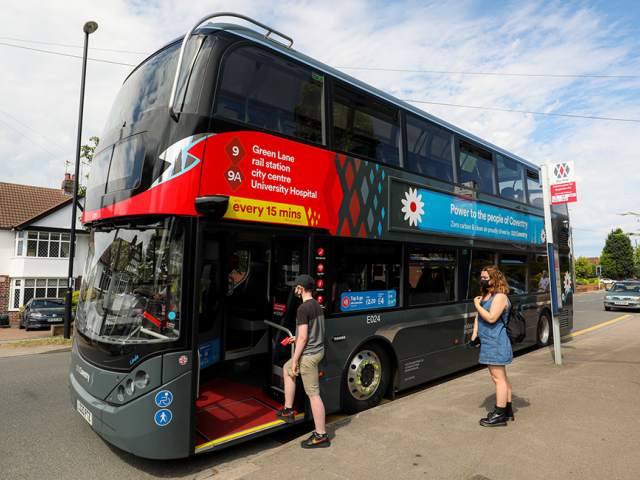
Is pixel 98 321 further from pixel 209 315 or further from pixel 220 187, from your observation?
pixel 209 315

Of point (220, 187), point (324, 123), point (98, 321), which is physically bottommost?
point (98, 321)

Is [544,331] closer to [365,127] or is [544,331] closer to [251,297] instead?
[251,297]

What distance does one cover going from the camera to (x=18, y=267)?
26.8m

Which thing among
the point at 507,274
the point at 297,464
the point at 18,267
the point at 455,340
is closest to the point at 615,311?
the point at 507,274

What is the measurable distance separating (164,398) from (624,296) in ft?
84.6

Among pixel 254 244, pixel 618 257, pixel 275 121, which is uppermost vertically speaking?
pixel 618 257

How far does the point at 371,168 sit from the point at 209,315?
3481 millimetres

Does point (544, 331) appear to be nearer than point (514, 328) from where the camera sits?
No

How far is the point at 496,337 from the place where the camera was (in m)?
4.72

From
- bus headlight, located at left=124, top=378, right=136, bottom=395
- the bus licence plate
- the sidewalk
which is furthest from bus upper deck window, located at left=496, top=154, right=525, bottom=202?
the bus licence plate

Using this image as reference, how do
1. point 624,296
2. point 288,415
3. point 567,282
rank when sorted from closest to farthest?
point 288,415
point 567,282
point 624,296

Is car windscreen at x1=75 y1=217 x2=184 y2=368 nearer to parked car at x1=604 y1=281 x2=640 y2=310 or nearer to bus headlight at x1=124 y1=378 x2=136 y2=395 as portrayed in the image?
bus headlight at x1=124 y1=378 x2=136 y2=395

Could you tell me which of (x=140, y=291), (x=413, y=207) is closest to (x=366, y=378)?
(x=413, y=207)

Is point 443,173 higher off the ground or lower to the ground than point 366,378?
higher
